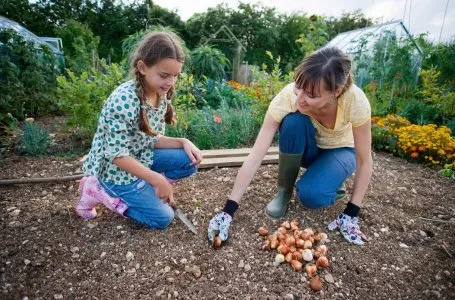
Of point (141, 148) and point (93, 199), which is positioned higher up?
point (141, 148)

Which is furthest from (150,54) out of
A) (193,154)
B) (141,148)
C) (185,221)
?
(185,221)

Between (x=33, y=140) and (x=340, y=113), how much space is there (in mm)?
2666

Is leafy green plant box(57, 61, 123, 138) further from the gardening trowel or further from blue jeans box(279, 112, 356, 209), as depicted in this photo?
blue jeans box(279, 112, 356, 209)

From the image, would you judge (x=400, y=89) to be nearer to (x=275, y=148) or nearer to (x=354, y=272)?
(x=275, y=148)

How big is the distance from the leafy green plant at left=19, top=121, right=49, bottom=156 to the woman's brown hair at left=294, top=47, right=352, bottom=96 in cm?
248

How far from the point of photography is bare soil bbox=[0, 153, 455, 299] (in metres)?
1.38

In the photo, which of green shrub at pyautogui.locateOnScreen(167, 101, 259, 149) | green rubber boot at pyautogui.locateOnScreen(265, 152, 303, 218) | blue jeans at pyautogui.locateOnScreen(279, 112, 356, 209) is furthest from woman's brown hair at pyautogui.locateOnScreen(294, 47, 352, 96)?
green shrub at pyautogui.locateOnScreen(167, 101, 259, 149)

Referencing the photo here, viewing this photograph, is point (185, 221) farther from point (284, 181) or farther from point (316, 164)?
point (316, 164)

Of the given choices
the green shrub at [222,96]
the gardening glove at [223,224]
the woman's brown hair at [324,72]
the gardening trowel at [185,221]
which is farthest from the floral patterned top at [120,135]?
the green shrub at [222,96]

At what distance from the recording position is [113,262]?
59.8 inches

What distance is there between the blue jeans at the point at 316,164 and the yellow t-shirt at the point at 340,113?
1.6 inches

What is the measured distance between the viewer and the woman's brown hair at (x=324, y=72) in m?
1.39

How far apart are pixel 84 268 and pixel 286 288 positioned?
1.00m

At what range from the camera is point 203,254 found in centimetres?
156
